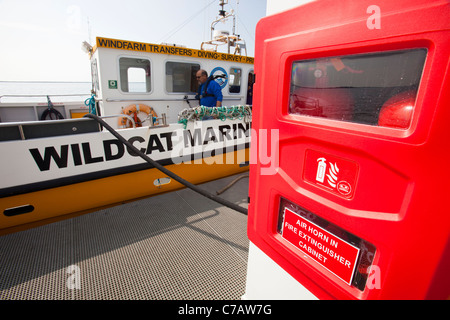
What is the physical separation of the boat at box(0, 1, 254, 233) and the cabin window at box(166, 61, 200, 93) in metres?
0.02

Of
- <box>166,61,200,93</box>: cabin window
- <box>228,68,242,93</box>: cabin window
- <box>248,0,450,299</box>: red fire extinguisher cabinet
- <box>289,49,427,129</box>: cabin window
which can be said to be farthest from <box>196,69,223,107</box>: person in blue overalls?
<box>289,49,427,129</box>: cabin window

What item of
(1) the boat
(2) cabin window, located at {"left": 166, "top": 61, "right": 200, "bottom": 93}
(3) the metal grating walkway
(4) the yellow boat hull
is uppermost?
(2) cabin window, located at {"left": 166, "top": 61, "right": 200, "bottom": 93}

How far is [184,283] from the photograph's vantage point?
1.98 metres

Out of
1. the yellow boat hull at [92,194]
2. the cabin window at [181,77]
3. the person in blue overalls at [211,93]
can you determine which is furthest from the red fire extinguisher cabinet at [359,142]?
the cabin window at [181,77]

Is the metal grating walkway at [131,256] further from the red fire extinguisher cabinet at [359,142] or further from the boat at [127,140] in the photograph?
the red fire extinguisher cabinet at [359,142]

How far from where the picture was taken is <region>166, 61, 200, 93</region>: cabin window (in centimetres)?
542

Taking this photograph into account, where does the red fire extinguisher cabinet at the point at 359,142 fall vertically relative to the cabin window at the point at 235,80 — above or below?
Answer: below

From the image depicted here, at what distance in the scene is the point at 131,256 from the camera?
2.27m

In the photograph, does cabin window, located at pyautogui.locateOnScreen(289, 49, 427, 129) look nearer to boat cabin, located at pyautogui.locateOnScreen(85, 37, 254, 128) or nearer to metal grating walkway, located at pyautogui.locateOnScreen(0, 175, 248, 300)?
metal grating walkway, located at pyautogui.locateOnScreen(0, 175, 248, 300)

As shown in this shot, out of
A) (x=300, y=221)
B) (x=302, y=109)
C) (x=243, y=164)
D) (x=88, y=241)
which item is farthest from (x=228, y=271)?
(x=243, y=164)

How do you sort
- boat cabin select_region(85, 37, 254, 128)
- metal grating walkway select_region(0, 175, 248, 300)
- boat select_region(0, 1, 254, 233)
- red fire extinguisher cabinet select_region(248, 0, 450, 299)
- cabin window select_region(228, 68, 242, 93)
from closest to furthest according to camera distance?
red fire extinguisher cabinet select_region(248, 0, 450, 299), metal grating walkway select_region(0, 175, 248, 300), boat select_region(0, 1, 254, 233), boat cabin select_region(85, 37, 254, 128), cabin window select_region(228, 68, 242, 93)

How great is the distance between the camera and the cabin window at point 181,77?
17.8 ft

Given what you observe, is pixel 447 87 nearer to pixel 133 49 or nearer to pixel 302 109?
pixel 302 109

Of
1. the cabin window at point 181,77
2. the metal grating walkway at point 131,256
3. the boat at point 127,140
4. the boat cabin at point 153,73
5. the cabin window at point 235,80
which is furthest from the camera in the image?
the cabin window at point 235,80
